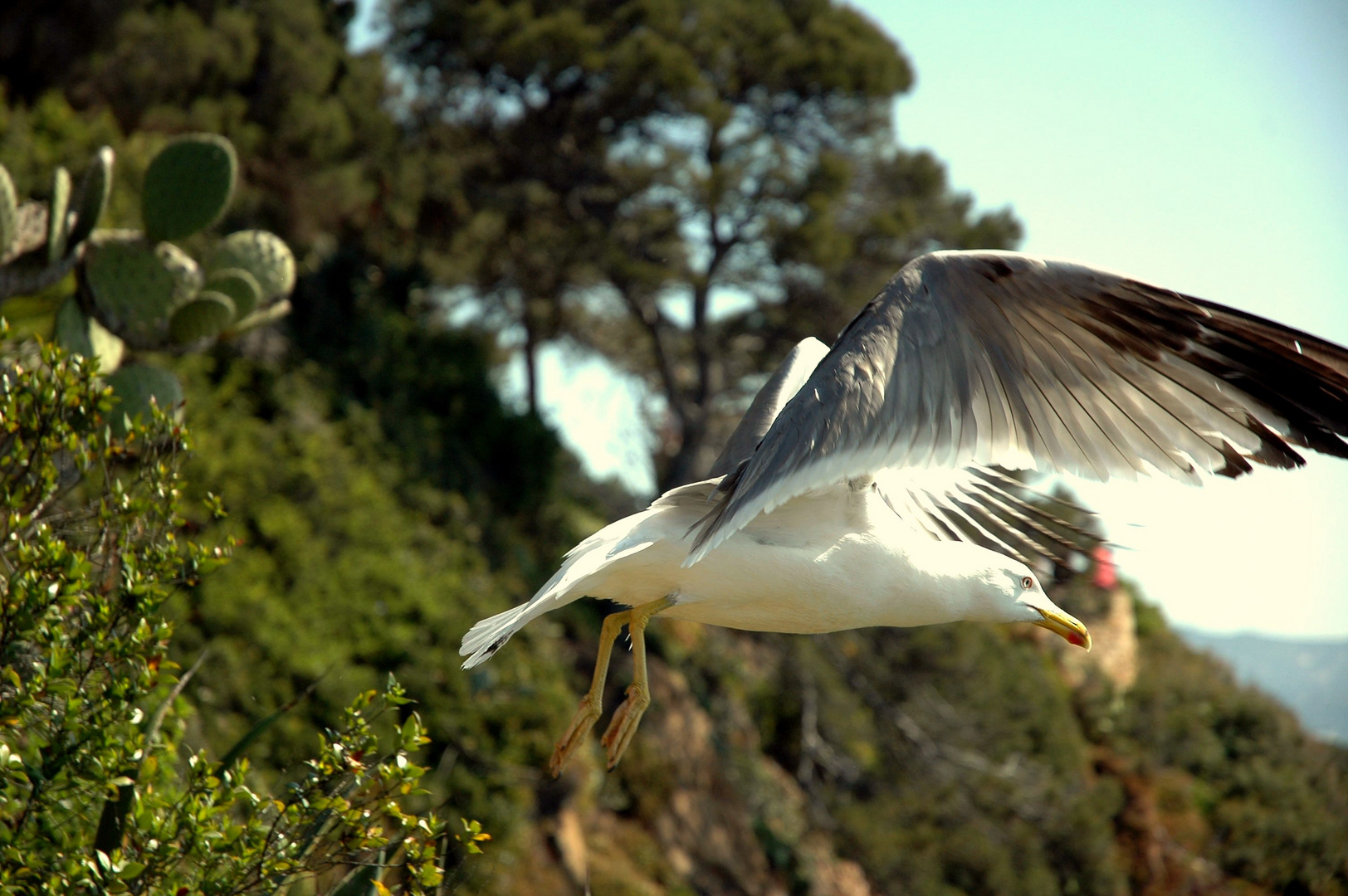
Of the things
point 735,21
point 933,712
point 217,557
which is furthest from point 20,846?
point 735,21

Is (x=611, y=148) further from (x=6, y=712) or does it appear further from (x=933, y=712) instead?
(x=6, y=712)

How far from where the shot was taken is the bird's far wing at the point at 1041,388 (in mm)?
2480

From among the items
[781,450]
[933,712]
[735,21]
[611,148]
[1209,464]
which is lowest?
[933,712]

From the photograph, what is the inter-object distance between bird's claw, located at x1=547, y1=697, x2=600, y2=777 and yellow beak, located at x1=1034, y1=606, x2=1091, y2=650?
1264 mm

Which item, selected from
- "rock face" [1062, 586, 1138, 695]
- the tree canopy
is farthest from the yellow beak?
"rock face" [1062, 586, 1138, 695]

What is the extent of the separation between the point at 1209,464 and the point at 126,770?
2.40 meters

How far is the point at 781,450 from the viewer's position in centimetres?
259


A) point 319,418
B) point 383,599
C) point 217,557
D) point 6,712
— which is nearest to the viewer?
point 6,712

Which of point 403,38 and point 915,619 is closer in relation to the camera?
point 915,619

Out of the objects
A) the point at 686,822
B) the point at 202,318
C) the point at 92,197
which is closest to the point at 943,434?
the point at 202,318

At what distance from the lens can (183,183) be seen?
5.10m

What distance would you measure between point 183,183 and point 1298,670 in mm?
25016

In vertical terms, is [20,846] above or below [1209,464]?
below

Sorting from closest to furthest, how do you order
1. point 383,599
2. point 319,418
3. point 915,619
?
point 915,619 < point 383,599 < point 319,418
